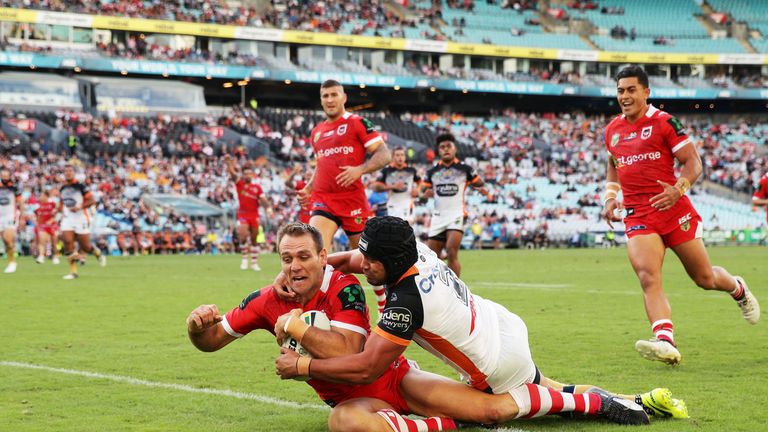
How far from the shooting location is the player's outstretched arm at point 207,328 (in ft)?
17.9

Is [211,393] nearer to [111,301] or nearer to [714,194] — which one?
[111,301]

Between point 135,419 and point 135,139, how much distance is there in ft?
140

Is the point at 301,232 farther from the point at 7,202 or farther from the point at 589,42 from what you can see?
the point at 589,42

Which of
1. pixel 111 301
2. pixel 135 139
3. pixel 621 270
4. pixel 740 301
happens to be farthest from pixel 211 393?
pixel 135 139

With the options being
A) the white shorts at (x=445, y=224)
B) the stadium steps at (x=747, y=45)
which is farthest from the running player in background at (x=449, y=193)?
the stadium steps at (x=747, y=45)

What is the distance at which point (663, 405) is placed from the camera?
5.75m

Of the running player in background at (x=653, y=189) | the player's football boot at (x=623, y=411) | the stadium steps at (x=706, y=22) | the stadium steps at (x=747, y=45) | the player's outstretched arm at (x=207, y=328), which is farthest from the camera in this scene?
the stadium steps at (x=706, y=22)

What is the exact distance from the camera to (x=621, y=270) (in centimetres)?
2264

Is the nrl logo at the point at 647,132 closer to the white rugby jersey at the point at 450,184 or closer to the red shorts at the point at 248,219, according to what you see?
the white rugby jersey at the point at 450,184

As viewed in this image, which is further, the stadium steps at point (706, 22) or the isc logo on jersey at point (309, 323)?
the stadium steps at point (706, 22)

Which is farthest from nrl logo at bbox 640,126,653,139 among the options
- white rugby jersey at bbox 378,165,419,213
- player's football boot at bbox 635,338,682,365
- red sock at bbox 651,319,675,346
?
white rugby jersey at bbox 378,165,419,213

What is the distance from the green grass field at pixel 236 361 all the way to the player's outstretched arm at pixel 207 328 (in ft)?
1.64

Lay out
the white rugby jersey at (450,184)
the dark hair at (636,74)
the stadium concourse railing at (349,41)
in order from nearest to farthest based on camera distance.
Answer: the dark hair at (636,74)
the white rugby jersey at (450,184)
the stadium concourse railing at (349,41)

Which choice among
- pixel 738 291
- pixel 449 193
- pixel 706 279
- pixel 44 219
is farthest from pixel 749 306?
pixel 44 219
